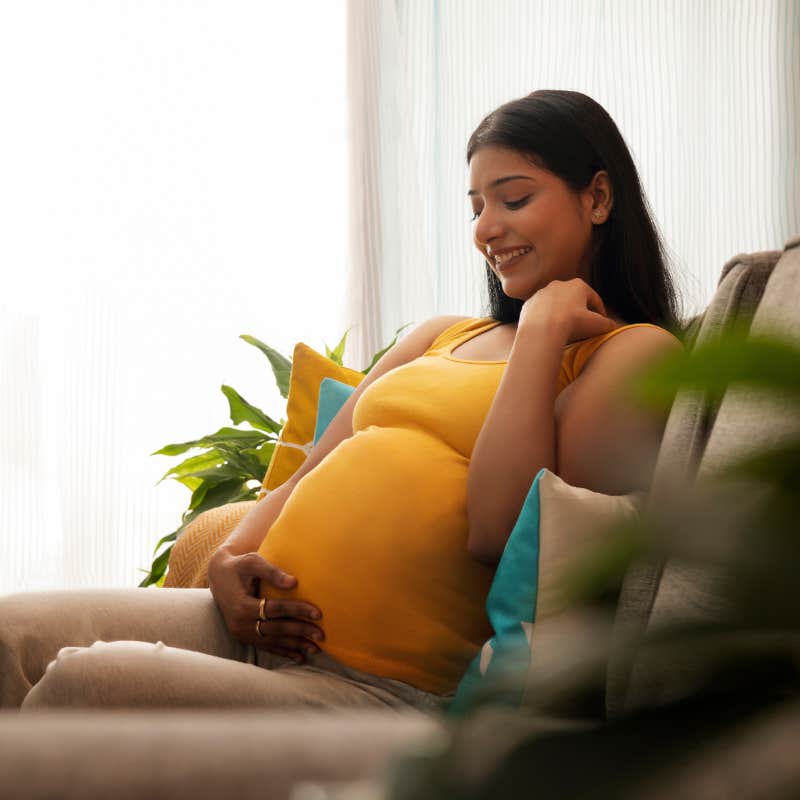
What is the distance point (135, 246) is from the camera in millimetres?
3119

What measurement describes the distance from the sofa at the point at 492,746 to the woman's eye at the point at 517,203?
1247mm

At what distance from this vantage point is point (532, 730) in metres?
0.21

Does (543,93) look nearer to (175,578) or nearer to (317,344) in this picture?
(175,578)

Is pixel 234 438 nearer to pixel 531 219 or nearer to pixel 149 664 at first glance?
pixel 531 219

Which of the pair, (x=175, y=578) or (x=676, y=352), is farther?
(x=175, y=578)

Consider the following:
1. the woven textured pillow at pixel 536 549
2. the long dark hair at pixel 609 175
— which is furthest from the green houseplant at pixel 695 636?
the long dark hair at pixel 609 175

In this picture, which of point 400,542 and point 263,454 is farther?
point 263,454

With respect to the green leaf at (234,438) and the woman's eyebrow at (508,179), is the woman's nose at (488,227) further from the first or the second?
the green leaf at (234,438)

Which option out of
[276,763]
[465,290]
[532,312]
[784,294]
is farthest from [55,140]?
[276,763]

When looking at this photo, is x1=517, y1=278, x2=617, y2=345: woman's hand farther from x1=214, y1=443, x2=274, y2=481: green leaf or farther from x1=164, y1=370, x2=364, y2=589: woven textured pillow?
x1=214, y1=443, x2=274, y2=481: green leaf

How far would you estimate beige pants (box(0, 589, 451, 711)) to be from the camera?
105cm

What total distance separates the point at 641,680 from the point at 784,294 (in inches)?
25.8

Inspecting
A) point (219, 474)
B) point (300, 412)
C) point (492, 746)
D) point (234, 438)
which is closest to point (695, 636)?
point (492, 746)

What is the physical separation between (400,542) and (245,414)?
4.61 feet
